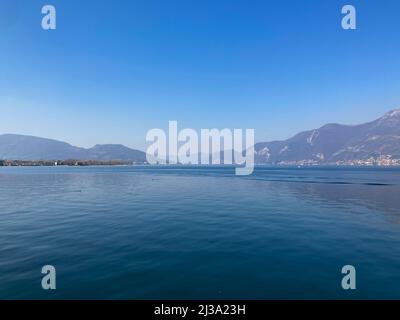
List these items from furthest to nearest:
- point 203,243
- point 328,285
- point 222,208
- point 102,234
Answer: point 222,208
point 102,234
point 203,243
point 328,285

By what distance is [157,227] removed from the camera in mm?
25016

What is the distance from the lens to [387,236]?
73.4 feet

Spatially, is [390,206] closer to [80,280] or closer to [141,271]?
[141,271]

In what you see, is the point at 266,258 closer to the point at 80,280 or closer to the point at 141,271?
the point at 141,271
